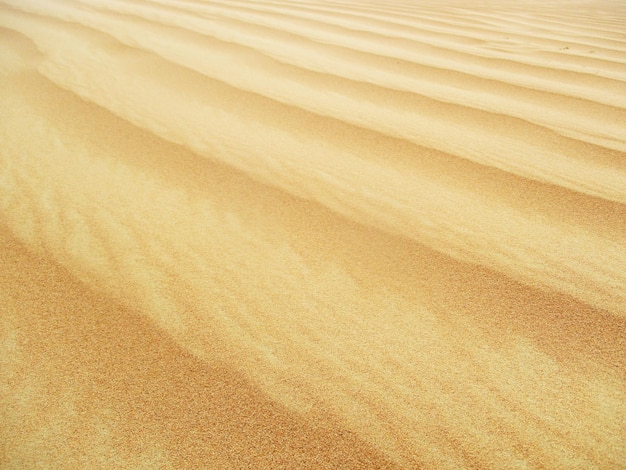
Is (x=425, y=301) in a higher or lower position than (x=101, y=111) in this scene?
lower

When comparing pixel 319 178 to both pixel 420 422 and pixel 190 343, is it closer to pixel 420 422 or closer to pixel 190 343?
pixel 190 343

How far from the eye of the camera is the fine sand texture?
2.33ft

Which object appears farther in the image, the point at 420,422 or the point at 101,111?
the point at 101,111

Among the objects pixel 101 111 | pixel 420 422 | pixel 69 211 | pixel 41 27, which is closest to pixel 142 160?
pixel 69 211

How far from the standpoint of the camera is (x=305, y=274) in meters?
1.03

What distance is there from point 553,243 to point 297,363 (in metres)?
0.76

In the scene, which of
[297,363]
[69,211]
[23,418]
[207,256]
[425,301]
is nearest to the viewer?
[23,418]

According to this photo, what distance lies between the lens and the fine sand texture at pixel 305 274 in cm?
71

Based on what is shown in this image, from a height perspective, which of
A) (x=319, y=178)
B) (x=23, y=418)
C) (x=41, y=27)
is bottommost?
(x=23, y=418)

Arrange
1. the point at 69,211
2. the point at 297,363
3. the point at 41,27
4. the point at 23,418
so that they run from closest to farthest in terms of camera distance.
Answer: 1. the point at 23,418
2. the point at 297,363
3. the point at 69,211
4. the point at 41,27

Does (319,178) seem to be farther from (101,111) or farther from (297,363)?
(101,111)

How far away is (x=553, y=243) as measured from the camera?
115 cm

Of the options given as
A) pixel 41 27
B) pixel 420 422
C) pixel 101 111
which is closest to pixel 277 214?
pixel 420 422

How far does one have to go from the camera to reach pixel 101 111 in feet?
5.89
